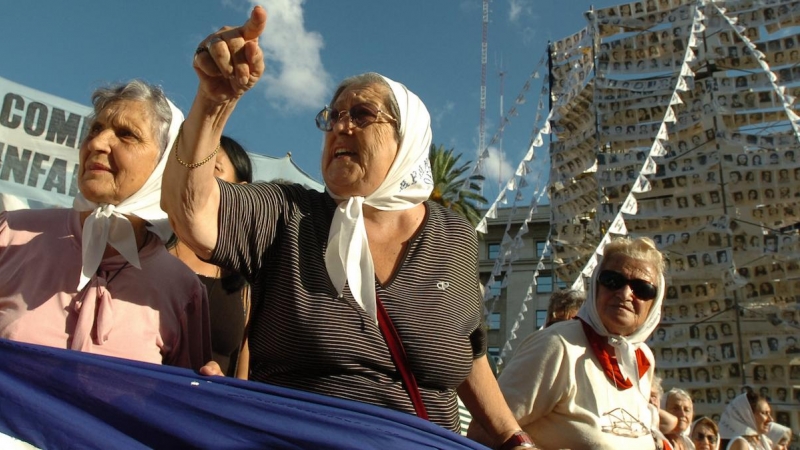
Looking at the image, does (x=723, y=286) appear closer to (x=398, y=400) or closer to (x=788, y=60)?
(x=788, y=60)

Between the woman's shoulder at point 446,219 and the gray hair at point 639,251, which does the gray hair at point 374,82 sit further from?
the gray hair at point 639,251

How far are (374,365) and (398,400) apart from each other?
12cm

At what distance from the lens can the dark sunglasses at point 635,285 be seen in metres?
3.27

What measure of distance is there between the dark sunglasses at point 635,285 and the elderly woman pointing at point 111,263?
1812 mm

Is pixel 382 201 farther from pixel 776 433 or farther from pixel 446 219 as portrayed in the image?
pixel 776 433

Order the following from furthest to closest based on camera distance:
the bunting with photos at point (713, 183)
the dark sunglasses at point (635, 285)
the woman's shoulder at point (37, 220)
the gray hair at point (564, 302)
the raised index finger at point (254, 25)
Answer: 1. the bunting with photos at point (713, 183)
2. the gray hair at point (564, 302)
3. the dark sunglasses at point (635, 285)
4. the woman's shoulder at point (37, 220)
5. the raised index finger at point (254, 25)

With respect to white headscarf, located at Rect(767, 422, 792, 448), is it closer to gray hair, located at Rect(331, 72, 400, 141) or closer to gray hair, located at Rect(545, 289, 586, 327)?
gray hair, located at Rect(545, 289, 586, 327)

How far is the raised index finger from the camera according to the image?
1.60 m

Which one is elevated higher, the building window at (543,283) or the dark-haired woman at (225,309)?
Result: the building window at (543,283)

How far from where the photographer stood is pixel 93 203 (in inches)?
86.0

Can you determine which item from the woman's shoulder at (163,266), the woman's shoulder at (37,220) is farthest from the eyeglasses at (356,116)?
the woman's shoulder at (37,220)

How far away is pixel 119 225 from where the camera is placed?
84.4 inches

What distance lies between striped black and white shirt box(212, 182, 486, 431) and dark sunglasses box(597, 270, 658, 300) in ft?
4.06

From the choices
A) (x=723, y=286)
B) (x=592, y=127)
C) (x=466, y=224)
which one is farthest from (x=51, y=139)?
(x=592, y=127)
